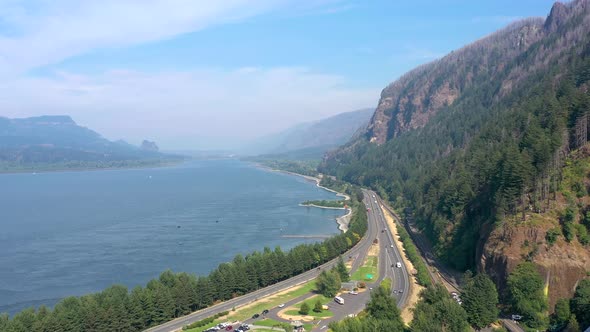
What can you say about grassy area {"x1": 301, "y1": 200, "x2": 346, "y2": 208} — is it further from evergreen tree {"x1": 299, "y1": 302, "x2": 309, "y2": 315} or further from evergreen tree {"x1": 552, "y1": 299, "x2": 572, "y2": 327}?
evergreen tree {"x1": 552, "y1": 299, "x2": 572, "y2": 327}

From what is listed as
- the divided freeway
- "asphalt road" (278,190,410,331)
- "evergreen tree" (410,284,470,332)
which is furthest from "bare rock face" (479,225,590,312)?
"evergreen tree" (410,284,470,332)

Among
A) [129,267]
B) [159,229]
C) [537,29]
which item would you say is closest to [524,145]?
[129,267]

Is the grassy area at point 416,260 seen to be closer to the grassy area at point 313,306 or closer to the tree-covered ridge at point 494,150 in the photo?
the tree-covered ridge at point 494,150

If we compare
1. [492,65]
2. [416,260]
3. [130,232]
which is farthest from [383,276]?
[492,65]

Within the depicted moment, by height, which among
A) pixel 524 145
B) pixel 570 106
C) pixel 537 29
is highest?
pixel 537 29

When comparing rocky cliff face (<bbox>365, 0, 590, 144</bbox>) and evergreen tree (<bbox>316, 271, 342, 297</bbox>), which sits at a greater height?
rocky cliff face (<bbox>365, 0, 590, 144</bbox>)

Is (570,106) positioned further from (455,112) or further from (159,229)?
(455,112)

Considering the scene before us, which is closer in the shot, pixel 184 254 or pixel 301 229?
pixel 184 254
